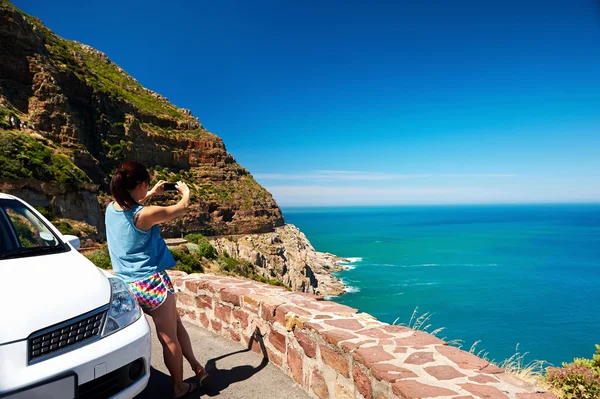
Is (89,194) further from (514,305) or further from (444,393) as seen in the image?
(514,305)

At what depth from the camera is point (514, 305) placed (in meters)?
47.1

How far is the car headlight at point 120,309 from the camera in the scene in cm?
239

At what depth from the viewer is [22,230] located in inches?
131

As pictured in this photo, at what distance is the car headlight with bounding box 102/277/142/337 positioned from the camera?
2.39m

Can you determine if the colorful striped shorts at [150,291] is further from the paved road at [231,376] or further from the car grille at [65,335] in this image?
the paved road at [231,376]

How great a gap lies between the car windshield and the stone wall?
2060 millimetres

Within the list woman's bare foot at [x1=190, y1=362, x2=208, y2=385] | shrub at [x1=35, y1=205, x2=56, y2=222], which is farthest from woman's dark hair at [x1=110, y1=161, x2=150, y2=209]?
shrub at [x1=35, y1=205, x2=56, y2=222]

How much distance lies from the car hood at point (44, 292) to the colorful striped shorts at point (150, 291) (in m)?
0.25

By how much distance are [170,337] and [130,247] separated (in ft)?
2.77

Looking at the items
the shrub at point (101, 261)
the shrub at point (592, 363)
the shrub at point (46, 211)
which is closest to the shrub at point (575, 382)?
the shrub at point (592, 363)

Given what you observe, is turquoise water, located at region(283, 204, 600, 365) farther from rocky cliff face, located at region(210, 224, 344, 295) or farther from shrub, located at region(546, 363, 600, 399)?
shrub, located at region(546, 363, 600, 399)

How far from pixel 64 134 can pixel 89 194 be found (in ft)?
37.9

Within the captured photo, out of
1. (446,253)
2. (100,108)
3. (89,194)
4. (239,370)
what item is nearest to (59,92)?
(100,108)

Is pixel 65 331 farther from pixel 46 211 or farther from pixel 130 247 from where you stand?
pixel 46 211
